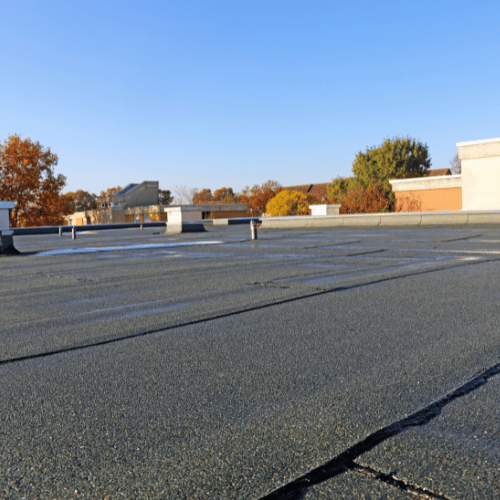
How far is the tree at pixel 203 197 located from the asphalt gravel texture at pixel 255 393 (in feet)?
326

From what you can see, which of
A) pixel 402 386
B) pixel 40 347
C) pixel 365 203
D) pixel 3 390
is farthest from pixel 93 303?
pixel 365 203

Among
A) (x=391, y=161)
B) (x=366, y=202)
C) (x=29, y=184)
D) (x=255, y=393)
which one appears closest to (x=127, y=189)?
(x=29, y=184)

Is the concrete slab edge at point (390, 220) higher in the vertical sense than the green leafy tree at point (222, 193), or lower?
lower

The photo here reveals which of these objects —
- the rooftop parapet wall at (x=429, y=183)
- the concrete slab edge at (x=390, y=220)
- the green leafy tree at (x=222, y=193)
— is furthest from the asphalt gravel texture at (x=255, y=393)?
the green leafy tree at (x=222, y=193)

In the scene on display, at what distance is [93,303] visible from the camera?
26.7 feet

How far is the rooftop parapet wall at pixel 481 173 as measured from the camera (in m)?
36.5

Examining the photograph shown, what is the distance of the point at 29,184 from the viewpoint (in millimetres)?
56250

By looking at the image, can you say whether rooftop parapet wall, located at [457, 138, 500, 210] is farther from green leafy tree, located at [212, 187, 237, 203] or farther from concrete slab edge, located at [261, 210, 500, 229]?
green leafy tree, located at [212, 187, 237, 203]

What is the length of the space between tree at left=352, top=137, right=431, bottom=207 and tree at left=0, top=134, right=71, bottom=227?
37399 mm

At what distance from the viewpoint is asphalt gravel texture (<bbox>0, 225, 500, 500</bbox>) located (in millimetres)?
2736

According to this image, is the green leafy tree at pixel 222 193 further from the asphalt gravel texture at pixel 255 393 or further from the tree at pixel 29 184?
the asphalt gravel texture at pixel 255 393

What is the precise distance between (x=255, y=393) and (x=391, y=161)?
6953cm

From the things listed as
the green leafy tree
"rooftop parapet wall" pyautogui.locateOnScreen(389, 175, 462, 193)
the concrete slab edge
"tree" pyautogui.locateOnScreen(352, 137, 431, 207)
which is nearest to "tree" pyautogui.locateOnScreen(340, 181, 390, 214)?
"rooftop parapet wall" pyautogui.locateOnScreen(389, 175, 462, 193)

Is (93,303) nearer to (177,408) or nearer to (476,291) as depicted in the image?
(177,408)
